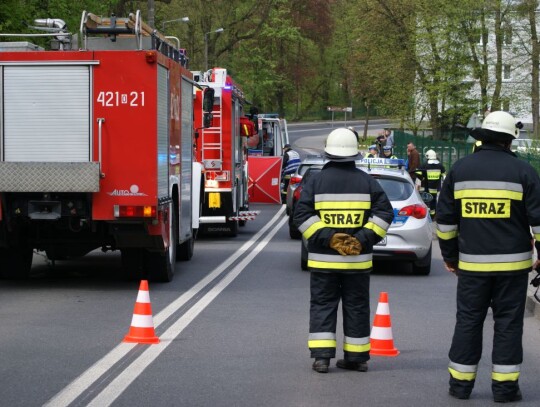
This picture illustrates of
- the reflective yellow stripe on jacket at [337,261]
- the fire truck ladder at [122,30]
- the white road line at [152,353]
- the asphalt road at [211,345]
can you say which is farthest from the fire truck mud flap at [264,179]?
the reflective yellow stripe on jacket at [337,261]

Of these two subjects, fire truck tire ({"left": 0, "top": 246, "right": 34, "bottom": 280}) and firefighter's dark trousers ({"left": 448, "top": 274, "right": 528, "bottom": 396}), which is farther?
fire truck tire ({"left": 0, "top": 246, "right": 34, "bottom": 280})

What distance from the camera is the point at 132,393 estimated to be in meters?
7.75

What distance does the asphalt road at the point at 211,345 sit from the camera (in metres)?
7.78

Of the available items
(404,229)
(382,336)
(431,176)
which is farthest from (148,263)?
(431,176)

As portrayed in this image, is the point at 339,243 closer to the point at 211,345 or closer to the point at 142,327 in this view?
the point at 211,345

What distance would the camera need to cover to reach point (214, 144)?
853 inches

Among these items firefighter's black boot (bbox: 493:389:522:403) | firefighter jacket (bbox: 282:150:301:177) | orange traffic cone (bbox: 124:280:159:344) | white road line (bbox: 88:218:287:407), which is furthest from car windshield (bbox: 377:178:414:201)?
firefighter jacket (bbox: 282:150:301:177)

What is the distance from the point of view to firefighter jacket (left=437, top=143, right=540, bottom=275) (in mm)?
7535

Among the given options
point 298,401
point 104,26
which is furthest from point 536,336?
point 104,26

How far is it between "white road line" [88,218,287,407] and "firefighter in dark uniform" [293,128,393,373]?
4.39 feet

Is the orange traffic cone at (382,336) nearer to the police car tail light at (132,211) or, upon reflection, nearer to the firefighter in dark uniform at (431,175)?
the police car tail light at (132,211)

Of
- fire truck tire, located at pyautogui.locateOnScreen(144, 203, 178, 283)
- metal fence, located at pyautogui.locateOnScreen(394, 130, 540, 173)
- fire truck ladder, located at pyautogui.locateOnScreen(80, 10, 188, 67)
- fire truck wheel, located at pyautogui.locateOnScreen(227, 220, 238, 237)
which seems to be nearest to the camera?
fire truck ladder, located at pyautogui.locateOnScreen(80, 10, 188, 67)

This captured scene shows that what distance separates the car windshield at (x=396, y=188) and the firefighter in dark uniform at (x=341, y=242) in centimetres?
787

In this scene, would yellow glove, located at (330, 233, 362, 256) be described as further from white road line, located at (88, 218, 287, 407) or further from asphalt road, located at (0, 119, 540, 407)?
white road line, located at (88, 218, 287, 407)
